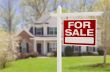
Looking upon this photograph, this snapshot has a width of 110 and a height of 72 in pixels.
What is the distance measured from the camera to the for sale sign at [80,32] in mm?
6871

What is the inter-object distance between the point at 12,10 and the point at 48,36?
11.7 m

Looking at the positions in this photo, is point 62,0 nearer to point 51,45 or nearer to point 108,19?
point 51,45

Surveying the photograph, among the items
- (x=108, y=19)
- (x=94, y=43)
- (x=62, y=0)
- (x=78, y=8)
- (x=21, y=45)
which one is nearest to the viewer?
(x=94, y=43)

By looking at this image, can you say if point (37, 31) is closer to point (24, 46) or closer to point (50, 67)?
point (24, 46)

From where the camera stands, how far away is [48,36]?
54219 mm

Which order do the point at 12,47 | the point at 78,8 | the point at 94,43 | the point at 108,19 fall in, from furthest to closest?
the point at 78,8 → the point at 12,47 → the point at 108,19 → the point at 94,43

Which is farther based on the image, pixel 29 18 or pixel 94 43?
pixel 29 18

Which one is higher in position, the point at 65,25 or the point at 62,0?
the point at 62,0

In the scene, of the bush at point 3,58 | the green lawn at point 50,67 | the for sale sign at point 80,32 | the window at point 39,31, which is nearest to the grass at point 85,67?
the green lawn at point 50,67

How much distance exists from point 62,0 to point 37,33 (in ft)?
45.9

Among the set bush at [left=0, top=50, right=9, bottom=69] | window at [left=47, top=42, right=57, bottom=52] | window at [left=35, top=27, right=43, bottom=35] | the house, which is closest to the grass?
bush at [left=0, top=50, right=9, bottom=69]

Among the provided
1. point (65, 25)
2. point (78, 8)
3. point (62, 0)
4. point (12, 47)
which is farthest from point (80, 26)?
point (62, 0)

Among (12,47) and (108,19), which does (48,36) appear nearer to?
(12,47)

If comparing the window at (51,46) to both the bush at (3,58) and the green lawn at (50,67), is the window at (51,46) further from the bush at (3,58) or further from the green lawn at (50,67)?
the bush at (3,58)
